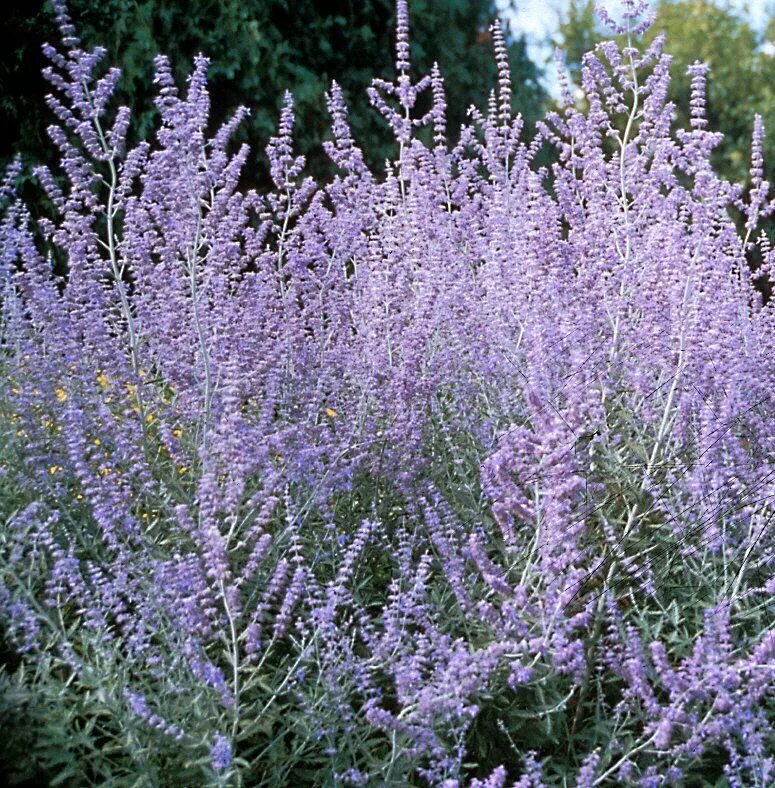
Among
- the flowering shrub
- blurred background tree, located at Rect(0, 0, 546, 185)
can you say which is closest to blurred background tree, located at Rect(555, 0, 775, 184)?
blurred background tree, located at Rect(0, 0, 546, 185)

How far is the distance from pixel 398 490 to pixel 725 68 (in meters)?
11.6

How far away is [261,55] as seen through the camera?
700 centimetres

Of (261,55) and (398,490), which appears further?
(261,55)

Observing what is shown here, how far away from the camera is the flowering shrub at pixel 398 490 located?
2.46m

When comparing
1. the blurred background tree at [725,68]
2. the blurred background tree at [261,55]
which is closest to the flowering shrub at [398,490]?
the blurred background tree at [261,55]

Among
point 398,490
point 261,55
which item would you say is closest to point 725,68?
point 261,55

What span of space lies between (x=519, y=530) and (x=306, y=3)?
16.6 ft

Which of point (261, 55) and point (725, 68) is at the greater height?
point (725, 68)

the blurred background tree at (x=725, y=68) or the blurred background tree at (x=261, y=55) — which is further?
the blurred background tree at (x=725, y=68)

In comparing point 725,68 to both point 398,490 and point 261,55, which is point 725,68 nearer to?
point 261,55

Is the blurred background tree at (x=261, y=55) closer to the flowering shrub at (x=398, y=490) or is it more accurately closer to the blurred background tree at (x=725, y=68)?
the flowering shrub at (x=398, y=490)

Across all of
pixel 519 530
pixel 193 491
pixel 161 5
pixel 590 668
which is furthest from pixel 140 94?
pixel 590 668

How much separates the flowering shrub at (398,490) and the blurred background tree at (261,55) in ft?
9.31

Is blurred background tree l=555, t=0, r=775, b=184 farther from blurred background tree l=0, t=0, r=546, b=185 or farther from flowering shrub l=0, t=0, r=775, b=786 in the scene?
flowering shrub l=0, t=0, r=775, b=786
